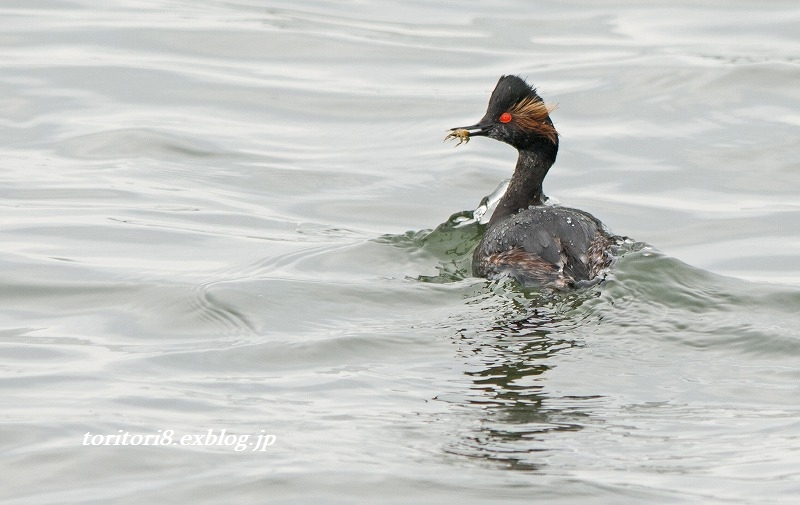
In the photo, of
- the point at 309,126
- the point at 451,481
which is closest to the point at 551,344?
the point at 451,481

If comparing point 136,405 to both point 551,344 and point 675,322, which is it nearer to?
point 551,344

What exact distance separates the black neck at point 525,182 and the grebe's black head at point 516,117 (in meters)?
0.11

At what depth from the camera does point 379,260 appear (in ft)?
31.4

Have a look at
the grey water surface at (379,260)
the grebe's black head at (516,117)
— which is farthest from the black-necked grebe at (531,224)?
the grey water surface at (379,260)

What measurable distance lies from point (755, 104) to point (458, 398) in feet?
28.4

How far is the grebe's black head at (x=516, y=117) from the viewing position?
31.6ft

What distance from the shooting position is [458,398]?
6.57 metres

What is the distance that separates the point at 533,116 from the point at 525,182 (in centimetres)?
52

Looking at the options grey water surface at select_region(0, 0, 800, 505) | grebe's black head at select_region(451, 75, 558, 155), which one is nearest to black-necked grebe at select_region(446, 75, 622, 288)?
grebe's black head at select_region(451, 75, 558, 155)

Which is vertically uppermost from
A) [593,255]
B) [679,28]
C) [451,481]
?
[679,28]

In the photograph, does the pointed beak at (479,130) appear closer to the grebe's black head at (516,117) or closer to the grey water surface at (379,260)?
the grebe's black head at (516,117)

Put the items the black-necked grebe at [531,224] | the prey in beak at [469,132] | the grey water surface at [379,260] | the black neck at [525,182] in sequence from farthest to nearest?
the black neck at [525,182] < the prey in beak at [469,132] < the black-necked grebe at [531,224] < the grey water surface at [379,260]

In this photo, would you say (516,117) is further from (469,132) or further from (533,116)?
(469,132)

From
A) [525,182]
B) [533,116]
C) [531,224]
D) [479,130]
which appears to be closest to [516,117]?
[533,116]
